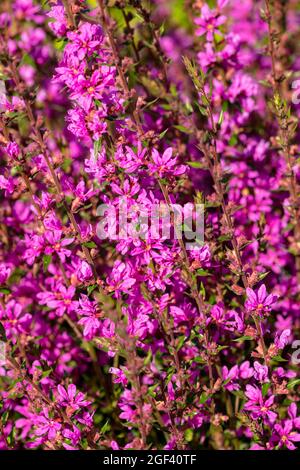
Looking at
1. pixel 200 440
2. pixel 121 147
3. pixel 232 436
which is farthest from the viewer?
pixel 200 440

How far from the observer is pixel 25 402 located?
11.7 feet

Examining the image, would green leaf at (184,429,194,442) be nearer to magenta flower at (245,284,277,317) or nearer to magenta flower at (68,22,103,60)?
magenta flower at (245,284,277,317)

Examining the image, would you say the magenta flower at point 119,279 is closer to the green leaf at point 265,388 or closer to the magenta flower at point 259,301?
the magenta flower at point 259,301

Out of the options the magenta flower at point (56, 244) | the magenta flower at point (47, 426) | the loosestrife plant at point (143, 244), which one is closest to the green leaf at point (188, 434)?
the loosestrife plant at point (143, 244)

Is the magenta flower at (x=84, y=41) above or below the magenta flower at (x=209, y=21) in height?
below

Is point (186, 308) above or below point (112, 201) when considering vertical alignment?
below

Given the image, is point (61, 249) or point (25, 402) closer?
point (61, 249)

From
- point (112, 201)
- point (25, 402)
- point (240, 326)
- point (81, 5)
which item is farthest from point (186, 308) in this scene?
point (81, 5)

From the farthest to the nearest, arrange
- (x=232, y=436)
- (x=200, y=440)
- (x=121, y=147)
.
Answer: (x=200, y=440)
(x=232, y=436)
(x=121, y=147)

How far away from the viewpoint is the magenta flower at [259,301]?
2719mm

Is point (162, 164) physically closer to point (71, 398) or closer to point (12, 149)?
point (12, 149)

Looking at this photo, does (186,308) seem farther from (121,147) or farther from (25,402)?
(25,402)
